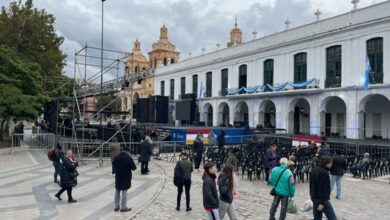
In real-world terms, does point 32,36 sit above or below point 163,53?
below

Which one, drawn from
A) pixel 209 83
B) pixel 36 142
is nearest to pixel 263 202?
pixel 36 142

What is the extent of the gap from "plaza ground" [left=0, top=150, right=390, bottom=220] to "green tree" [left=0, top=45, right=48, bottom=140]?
817 cm

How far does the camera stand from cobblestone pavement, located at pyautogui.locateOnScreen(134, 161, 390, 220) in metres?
8.70

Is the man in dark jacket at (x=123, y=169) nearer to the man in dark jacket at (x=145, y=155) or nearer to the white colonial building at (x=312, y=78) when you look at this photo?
the man in dark jacket at (x=145, y=155)

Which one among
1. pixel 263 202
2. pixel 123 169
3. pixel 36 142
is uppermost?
pixel 123 169

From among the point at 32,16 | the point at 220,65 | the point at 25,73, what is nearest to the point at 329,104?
the point at 220,65

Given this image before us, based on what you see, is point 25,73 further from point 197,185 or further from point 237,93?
point 237,93

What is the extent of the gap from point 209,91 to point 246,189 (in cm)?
3126

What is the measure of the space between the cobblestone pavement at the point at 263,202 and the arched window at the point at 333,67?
15.0 m

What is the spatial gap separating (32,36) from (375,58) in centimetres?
2827

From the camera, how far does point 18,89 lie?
2373 cm

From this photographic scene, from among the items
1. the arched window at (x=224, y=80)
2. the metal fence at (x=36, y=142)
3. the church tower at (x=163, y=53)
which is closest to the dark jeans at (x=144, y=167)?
the metal fence at (x=36, y=142)

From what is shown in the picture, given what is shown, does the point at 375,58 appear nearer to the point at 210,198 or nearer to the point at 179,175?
the point at 179,175

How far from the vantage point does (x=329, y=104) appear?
30.5 meters
